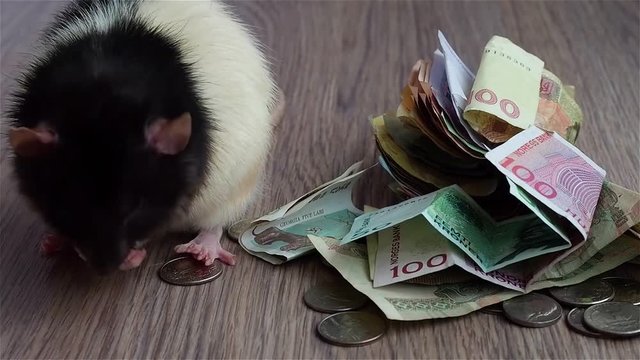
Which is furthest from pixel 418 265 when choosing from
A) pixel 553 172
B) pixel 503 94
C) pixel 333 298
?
pixel 503 94

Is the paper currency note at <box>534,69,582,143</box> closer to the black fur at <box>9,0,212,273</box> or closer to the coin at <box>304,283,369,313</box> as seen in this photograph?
the coin at <box>304,283,369,313</box>

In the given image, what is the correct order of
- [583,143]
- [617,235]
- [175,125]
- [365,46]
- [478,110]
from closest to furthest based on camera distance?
[175,125]
[617,235]
[478,110]
[583,143]
[365,46]

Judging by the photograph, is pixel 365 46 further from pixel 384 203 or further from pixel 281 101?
pixel 384 203

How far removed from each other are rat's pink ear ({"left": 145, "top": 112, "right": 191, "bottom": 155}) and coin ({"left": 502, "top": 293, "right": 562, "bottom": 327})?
430 mm

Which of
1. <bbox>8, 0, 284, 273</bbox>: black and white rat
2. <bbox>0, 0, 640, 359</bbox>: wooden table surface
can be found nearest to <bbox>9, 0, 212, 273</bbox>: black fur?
<bbox>8, 0, 284, 273</bbox>: black and white rat

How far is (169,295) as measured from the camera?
1.05 m

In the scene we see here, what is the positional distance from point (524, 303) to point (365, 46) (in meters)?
0.97

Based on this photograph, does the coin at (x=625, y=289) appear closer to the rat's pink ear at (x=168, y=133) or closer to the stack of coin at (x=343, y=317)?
the stack of coin at (x=343, y=317)

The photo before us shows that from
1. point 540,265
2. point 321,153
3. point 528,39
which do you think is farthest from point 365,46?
point 540,265

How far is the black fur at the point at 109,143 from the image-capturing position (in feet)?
2.90

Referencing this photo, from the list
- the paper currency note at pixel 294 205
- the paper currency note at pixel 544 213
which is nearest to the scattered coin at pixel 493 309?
the paper currency note at pixel 544 213

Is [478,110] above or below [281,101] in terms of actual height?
above

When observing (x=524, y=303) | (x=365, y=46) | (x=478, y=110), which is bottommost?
(x=365, y=46)

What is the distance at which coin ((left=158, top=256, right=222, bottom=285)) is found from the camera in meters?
1.08
